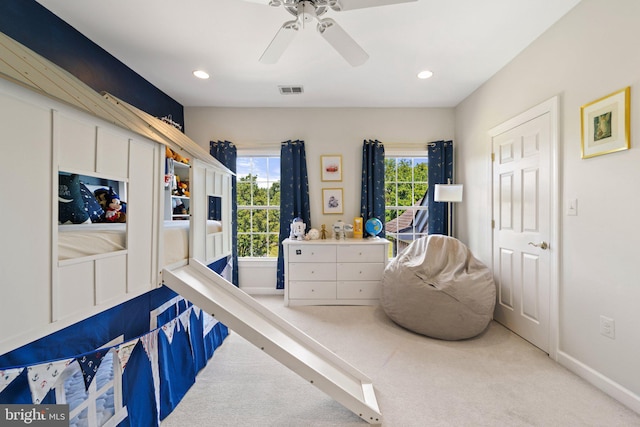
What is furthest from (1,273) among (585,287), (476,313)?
(585,287)

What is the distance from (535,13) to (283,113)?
269 cm

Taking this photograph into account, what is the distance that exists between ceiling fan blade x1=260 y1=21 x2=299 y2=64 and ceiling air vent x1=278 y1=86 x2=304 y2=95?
116 cm

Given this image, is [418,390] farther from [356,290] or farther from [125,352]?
[125,352]

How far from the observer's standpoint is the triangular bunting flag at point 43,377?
3.26ft

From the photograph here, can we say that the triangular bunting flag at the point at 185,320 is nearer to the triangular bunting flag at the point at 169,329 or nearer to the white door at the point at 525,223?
the triangular bunting flag at the point at 169,329

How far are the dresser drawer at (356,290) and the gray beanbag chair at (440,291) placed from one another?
0.46 metres

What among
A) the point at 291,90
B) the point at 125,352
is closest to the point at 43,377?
the point at 125,352

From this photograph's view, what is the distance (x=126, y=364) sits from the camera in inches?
53.4

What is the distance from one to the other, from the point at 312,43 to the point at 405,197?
2.39 m

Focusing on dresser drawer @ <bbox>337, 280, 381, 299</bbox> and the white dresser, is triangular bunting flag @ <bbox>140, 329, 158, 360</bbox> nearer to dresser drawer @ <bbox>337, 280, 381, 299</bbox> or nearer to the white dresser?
the white dresser

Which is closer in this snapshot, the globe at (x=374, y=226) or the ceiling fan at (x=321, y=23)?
the ceiling fan at (x=321, y=23)

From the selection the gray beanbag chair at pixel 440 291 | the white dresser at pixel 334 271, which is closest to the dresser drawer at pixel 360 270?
the white dresser at pixel 334 271

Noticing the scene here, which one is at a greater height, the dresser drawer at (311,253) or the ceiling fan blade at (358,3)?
the ceiling fan blade at (358,3)

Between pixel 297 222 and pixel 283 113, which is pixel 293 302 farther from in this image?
pixel 283 113
